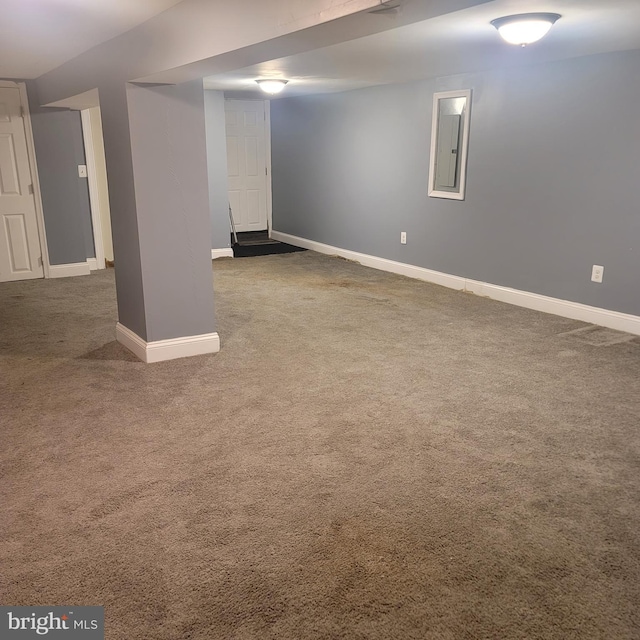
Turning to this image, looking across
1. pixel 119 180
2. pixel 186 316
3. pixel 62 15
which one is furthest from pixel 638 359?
pixel 62 15

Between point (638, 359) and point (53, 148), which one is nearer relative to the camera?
point (638, 359)

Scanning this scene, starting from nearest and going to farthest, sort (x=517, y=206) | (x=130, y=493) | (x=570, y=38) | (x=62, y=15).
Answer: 1. (x=130, y=493)
2. (x=62, y=15)
3. (x=570, y=38)
4. (x=517, y=206)

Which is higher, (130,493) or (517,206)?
(517,206)

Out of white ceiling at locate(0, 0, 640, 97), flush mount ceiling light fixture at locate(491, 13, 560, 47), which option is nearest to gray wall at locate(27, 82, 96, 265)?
white ceiling at locate(0, 0, 640, 97)

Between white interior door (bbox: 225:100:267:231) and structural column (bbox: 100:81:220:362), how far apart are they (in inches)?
204

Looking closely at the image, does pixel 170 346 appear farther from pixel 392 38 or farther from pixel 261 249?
pixel 261 249

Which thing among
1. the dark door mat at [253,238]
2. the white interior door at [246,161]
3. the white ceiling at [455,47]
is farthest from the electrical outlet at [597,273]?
the white interior door at [246,161]

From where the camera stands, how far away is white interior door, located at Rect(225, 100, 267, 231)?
29.2 feet

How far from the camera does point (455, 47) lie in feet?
13.3

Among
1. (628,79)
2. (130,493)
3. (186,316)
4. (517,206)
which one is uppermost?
(628,79)

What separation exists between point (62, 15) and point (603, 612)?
350 cm

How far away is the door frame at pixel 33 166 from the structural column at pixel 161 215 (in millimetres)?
2663

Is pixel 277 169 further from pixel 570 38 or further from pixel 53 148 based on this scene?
pixel 570 38

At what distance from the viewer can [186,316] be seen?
3.98m
